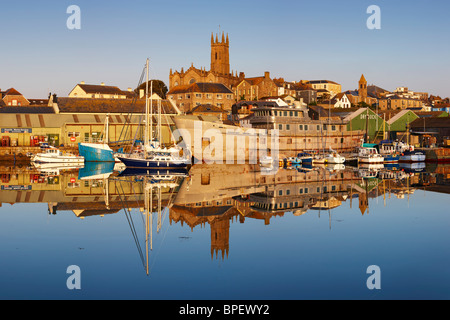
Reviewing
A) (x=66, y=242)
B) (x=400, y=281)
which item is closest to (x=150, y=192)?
(x=66, y=242)

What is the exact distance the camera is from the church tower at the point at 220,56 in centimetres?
14025

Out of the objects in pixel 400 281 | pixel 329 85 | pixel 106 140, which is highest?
pixel 329 85

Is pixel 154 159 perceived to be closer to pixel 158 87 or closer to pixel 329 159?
pixel 329 159

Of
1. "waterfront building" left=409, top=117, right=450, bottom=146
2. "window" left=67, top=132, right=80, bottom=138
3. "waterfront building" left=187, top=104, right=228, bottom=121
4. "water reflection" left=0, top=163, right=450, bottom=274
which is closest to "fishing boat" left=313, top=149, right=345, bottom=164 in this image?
"water reflection" left=0, top=163, right=450, bottom=274

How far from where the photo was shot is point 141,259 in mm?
16438

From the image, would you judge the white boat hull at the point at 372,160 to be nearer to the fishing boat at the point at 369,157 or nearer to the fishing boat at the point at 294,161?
the fishing boat at the point at 369,157

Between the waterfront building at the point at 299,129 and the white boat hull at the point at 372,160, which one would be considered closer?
the white boat hull at the point at 372,160

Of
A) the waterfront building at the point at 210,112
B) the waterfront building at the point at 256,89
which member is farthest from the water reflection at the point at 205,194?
the waterfront building at the point at 256,89

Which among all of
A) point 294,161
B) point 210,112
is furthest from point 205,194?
point 210,112

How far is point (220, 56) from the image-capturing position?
141125 mm

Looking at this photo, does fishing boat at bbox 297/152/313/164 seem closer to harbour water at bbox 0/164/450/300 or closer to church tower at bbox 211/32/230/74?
harbour water at bbox 0/164/450/300

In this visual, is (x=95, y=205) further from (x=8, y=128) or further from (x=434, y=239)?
(x=8, y=128)

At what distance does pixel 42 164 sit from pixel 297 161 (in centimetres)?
2883

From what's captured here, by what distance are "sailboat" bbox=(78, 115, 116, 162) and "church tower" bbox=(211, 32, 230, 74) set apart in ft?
269
